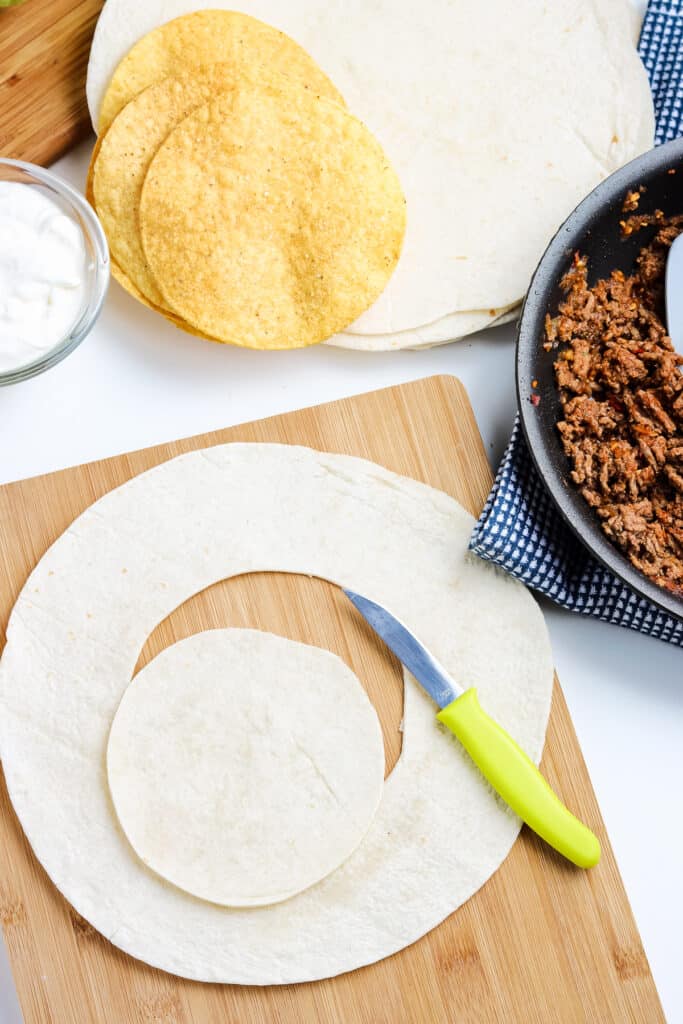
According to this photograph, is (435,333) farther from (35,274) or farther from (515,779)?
(515,779)

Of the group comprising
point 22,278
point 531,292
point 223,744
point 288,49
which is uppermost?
point 288,49

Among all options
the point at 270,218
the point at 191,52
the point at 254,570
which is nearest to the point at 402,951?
the point at 254,570

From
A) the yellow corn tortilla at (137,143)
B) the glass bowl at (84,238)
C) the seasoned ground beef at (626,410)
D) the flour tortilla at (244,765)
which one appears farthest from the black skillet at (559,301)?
the glass bowl at (84,238)

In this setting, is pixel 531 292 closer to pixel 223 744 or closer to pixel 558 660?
pixel 558 660

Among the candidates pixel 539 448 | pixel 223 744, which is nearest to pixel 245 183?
pixel 539 448

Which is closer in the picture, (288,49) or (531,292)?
(531,292)

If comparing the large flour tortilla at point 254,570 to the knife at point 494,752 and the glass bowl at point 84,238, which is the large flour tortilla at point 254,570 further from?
the glass bowl at point 84,238
